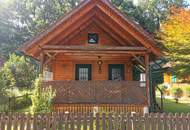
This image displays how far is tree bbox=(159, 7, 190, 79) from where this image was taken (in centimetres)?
1586

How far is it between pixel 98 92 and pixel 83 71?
4.23m

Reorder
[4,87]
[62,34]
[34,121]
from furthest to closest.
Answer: [4,87]
[62,34]
[34,121]

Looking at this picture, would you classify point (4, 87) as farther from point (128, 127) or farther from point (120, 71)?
point (128, 127)

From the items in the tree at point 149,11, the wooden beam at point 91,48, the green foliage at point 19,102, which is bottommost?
the green foliage at point 19,102

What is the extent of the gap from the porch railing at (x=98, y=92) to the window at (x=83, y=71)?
3997 mm

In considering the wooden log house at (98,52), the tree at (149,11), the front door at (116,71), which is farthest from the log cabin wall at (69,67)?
the tree at (149,11)

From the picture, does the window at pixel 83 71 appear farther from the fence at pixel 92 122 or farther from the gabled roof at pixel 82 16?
the fence at pixel 92 122

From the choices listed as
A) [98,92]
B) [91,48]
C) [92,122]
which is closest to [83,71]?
[91,48]

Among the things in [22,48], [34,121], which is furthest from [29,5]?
[34,121]

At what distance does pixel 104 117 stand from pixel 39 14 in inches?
1713

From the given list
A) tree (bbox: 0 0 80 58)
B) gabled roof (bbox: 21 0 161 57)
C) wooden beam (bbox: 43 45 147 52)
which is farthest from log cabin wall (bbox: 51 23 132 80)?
tree (bbox: 0 0 80 58)

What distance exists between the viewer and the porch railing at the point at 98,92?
13555 mm

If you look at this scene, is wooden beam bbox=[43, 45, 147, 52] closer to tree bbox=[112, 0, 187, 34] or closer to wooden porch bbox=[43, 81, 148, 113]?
wooden porch bbox=[43, 81, 148, 113]

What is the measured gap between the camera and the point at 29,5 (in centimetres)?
5047
